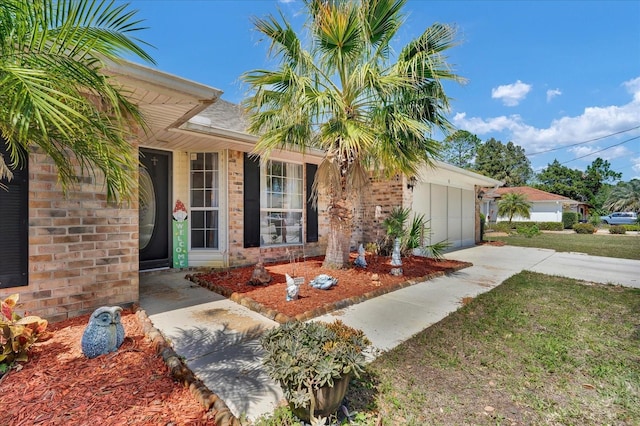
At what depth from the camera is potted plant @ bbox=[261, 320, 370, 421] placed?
6.48ft

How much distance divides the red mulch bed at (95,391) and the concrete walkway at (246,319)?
33 centimetres

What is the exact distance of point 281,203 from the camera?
27.7 ft

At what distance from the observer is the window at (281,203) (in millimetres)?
8086

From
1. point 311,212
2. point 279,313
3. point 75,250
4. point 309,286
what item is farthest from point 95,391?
point 311,212

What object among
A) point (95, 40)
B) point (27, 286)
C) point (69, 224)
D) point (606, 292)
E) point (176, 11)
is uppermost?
point (176, 11)

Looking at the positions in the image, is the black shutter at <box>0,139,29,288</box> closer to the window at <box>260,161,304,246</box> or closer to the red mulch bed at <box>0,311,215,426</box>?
the red mulch bed at <box>0,311,215,426</box>

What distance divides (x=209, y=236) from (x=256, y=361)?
16.5 feet

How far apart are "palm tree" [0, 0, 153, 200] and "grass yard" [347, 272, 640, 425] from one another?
2.86 m

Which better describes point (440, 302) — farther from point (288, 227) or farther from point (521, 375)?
point (288, 227)

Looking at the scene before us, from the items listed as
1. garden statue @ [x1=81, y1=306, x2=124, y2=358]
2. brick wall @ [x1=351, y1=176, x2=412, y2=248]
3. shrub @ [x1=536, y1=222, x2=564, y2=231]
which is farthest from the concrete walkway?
shrub @ [x1=536, y1=222, x2=564, y2=231]

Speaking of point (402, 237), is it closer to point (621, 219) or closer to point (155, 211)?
point (155, 211)

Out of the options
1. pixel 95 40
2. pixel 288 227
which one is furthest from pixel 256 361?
pixel 288 227

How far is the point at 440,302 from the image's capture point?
5102 mm

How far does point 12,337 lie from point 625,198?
189ft
